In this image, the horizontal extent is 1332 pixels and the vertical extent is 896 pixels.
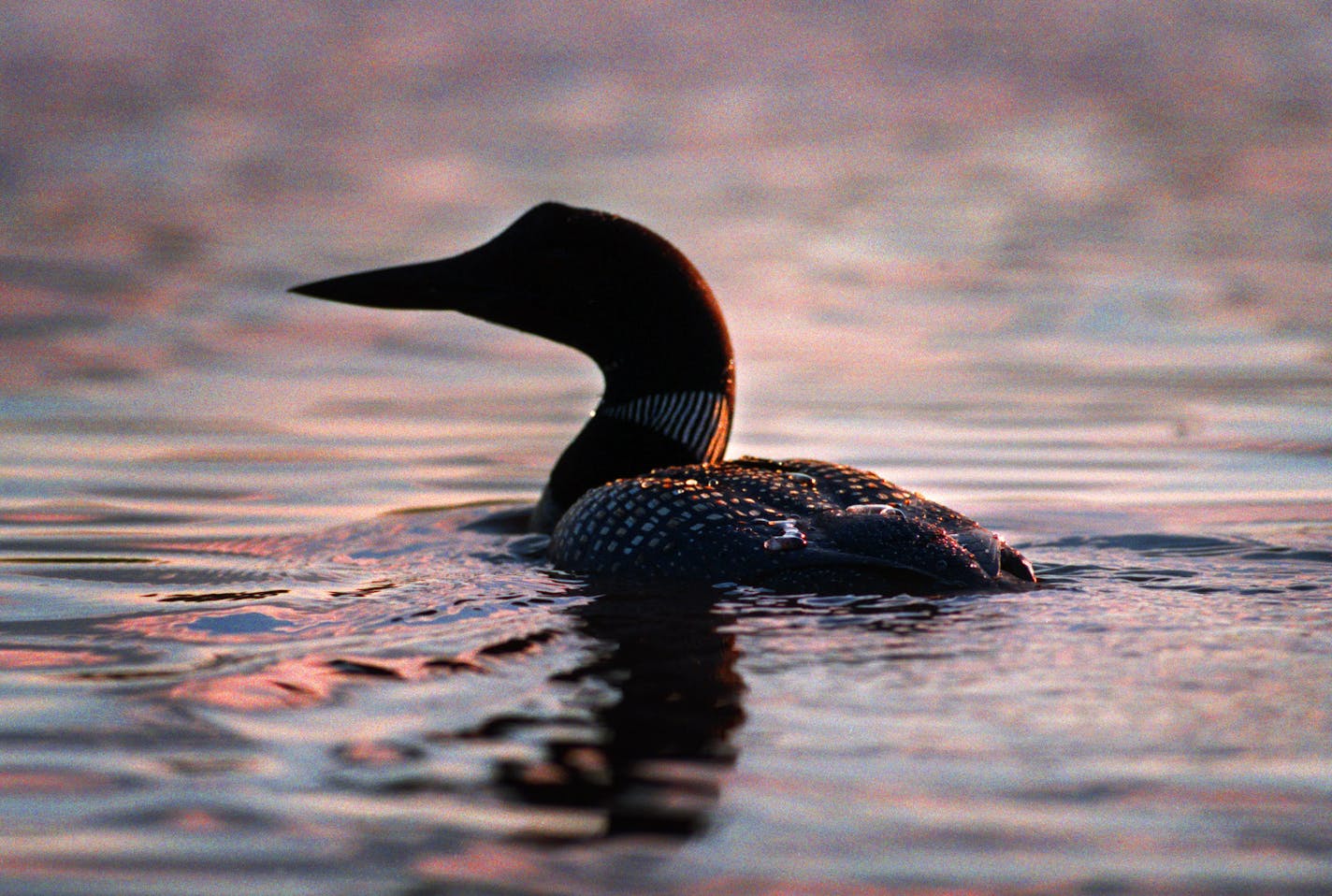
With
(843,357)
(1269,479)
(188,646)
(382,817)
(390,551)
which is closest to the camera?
(382,817)

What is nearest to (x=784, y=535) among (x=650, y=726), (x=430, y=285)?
(x=650, y=726)

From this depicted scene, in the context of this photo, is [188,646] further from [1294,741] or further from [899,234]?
[899,234]

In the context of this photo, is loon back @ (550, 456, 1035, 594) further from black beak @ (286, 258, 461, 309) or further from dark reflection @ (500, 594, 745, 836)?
black beak @ (286, 258, 461, 309)

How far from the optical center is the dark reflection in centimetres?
250

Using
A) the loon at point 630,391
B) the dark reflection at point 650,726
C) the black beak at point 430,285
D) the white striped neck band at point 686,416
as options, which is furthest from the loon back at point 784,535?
the black beak at point 430,285

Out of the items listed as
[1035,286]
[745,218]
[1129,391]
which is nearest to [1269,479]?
[1129,391]

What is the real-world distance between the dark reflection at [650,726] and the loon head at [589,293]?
113cm

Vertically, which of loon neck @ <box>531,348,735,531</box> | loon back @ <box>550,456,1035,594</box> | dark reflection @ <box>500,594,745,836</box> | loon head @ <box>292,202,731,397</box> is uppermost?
loon head @ <box>292,202,731,397</box>

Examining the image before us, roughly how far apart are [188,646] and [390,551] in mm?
1269

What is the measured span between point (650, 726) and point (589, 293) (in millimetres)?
2104

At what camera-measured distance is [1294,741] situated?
8.98 ft

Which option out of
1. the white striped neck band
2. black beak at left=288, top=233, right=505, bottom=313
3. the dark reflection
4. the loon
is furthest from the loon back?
black beak at left=288, top=233, right=505, bottom=313

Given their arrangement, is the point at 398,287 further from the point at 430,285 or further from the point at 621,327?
the point at 621,327

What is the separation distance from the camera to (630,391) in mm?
4773
